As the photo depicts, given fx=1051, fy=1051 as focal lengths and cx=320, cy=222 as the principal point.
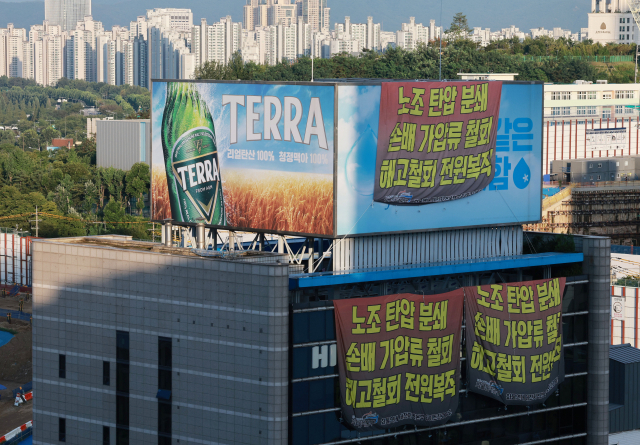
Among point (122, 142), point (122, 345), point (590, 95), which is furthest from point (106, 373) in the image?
point (122, 142)

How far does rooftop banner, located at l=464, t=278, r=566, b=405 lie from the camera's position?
40406 mm

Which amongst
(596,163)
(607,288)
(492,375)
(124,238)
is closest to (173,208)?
(124,238)

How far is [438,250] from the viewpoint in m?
41.8

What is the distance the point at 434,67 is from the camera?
170m

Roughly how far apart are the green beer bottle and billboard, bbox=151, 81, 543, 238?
0.17 feet

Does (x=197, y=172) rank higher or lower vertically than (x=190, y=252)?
higher

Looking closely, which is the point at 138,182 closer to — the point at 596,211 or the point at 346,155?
the point at 596,211

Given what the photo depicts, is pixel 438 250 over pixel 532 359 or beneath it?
over

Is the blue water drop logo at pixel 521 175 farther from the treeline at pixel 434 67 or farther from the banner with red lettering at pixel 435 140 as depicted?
the treeline at pixel 434 67

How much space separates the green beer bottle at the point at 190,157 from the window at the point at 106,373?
7226mm

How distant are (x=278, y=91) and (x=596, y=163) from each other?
80404 mm

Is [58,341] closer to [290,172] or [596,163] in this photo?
[290,172]

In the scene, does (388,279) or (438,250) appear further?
(438,250)

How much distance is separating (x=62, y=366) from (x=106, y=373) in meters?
2.18
